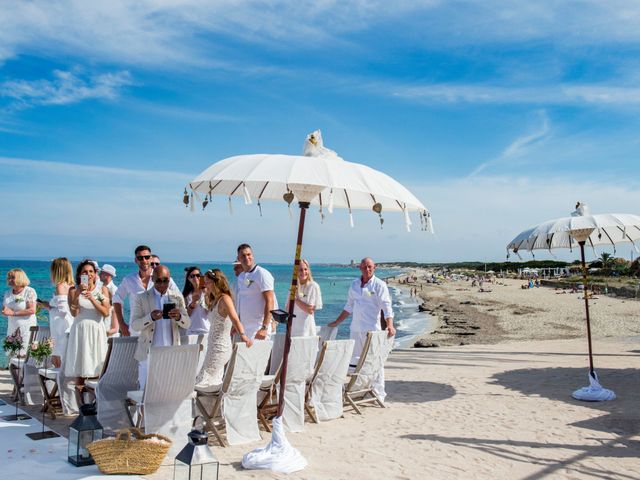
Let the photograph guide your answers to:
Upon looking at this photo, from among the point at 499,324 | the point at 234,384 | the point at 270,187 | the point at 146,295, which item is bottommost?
the point at 499,324

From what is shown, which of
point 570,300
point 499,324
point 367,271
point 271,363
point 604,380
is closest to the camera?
point 271,363

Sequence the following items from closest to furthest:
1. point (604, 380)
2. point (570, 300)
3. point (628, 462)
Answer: point (628, 462) < point (604, 380) < point (570, 300)

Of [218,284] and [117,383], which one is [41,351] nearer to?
[117,383]

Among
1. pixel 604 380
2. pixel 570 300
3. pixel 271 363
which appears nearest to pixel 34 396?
pixel 271 363

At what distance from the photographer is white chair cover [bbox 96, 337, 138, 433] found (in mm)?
5367

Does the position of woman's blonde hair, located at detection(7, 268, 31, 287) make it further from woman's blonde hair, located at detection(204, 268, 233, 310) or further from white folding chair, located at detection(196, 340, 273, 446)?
white folding chair, located at detection(196, 340, 273, 446)

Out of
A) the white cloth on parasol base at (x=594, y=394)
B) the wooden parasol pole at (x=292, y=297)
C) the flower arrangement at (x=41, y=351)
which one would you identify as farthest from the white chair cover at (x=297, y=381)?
the white cloth on parasol base at (x=594, y=394)

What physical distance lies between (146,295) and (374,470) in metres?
2.69

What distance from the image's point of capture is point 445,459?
16.6ft

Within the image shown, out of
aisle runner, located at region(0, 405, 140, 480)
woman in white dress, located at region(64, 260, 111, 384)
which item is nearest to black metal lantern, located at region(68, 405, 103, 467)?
aisle runner, located at region(0, 405, 140, 480)

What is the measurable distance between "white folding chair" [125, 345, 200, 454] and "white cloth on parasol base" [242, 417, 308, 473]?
28.7 inches

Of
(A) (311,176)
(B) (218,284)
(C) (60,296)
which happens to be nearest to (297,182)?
(A) (311,176)

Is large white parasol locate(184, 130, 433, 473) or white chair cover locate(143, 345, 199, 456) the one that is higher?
large white parasol locate(184, 130, 433, 473)

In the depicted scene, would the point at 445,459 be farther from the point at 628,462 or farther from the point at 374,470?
the point at 628,462
